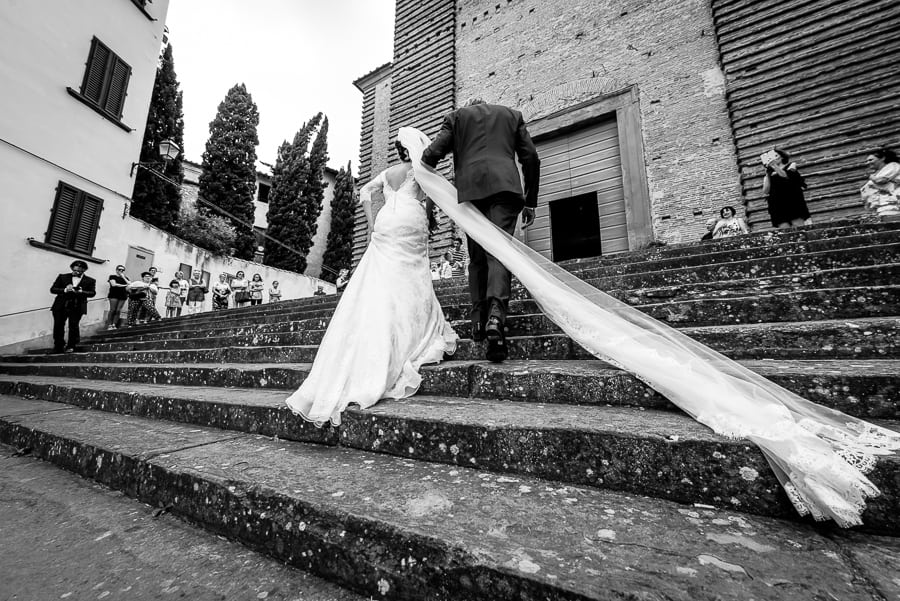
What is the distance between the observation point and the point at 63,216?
8.32 meters

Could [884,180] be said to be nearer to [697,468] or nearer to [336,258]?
[697,468]

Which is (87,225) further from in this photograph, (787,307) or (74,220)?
(787,307)

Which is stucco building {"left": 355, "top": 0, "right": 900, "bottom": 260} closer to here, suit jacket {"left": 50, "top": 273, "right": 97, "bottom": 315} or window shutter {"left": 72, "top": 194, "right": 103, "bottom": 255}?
suit jacket {"left": 50, "top": 273, "right": 97, "bottom": 315}

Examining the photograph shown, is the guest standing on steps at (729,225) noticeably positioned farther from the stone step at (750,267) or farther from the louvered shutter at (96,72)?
the louvered shutter at (96,72)

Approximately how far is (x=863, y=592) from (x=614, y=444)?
0.57 m

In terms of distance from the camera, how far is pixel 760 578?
0.77 m

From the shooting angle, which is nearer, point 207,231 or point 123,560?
point 123,560

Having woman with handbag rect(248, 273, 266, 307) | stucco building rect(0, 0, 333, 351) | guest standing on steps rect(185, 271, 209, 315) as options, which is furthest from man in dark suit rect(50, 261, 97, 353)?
woman with handbag rect(248, 273, 266, 307)

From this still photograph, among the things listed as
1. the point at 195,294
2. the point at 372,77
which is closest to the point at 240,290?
the point at 195,294

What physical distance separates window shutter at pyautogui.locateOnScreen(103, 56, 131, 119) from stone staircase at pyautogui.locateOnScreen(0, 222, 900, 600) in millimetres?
10295

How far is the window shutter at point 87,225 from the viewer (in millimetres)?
8594

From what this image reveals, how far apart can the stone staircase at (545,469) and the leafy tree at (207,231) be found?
1527cm

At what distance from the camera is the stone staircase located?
0.83 m

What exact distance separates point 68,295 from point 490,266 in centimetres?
839
